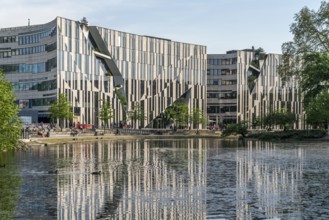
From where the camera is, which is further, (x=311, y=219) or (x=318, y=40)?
(x=318, y=40)

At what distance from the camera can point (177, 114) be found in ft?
591

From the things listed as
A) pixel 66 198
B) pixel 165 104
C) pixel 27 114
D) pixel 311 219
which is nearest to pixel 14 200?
pixel 66 198

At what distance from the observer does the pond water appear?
28.0 metres

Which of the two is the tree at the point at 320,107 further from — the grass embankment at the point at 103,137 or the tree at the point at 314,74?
the grass embankment at the point at 103,137

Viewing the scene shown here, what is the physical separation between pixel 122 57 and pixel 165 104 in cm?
2486

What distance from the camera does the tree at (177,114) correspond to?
17988cm

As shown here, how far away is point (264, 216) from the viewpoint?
27.0 m

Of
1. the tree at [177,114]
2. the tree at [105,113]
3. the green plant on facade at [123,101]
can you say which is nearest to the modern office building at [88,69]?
the green plant on facade at [123,101]

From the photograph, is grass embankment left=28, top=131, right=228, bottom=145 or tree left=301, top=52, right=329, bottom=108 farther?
tree left=301, top=52, right=329, bottom=108

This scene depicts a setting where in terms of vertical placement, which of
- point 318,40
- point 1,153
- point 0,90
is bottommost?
point 1,153

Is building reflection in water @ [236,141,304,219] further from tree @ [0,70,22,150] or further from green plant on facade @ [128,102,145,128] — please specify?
green plant on facade @ [128,102,145,128]

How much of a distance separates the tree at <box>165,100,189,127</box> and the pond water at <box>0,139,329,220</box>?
405 ft

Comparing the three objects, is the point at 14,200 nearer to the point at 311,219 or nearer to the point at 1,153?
the point at 311,219

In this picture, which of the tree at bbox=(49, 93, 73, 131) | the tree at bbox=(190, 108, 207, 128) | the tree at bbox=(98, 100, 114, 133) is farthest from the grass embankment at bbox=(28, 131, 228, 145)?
the tree at bbox=(190, 108, 207, 128)
